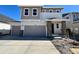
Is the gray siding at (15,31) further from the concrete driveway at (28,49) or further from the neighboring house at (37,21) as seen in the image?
the concrete driveway at (28,49)

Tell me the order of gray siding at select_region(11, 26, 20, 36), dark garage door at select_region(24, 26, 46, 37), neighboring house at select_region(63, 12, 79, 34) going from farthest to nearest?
1. gray siding at select_region(11, 26, 20, 36)
2. neighboring house at select_region(63, 12, 79, 34)
3. dark garage door at select_region(24, 26, 46, 37)

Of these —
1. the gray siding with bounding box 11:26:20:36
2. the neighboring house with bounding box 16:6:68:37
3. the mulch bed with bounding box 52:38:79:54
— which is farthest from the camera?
the gray siding with bounding box 11:26:20:36

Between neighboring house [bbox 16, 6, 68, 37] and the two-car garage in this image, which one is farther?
the two-car garage

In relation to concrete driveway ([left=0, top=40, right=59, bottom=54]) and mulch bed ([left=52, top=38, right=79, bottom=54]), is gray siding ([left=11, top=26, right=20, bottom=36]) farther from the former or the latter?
concrete driveway ([left=0, top=40, right=59, bottom=54])

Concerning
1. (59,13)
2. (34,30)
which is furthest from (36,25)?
(59,13)

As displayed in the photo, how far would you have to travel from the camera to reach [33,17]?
2334 cm

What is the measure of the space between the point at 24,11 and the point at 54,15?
5067 mm

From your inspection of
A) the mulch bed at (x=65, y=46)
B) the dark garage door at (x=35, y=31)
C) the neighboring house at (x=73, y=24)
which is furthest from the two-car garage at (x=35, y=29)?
the mulch bed at (x=65, y=46)

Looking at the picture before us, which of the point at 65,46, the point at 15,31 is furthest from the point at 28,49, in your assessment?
the point at 15,31

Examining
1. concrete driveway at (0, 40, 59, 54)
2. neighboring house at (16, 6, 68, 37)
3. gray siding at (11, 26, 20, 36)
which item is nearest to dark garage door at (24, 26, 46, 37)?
neighboring house at (16, 6, 68, 37)

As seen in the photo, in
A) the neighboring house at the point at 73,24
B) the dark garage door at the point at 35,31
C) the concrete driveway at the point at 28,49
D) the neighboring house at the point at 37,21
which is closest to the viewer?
the concrete driveway at the point at 28,49

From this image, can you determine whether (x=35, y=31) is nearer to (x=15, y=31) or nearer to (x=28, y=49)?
(x=15, y=31)

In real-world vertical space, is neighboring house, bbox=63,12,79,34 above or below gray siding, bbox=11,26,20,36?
above

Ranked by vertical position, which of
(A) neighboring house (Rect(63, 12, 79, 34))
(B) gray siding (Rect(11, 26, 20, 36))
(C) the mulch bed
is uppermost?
(A) neighboring house (Rect(63, 12, 79, 34))
